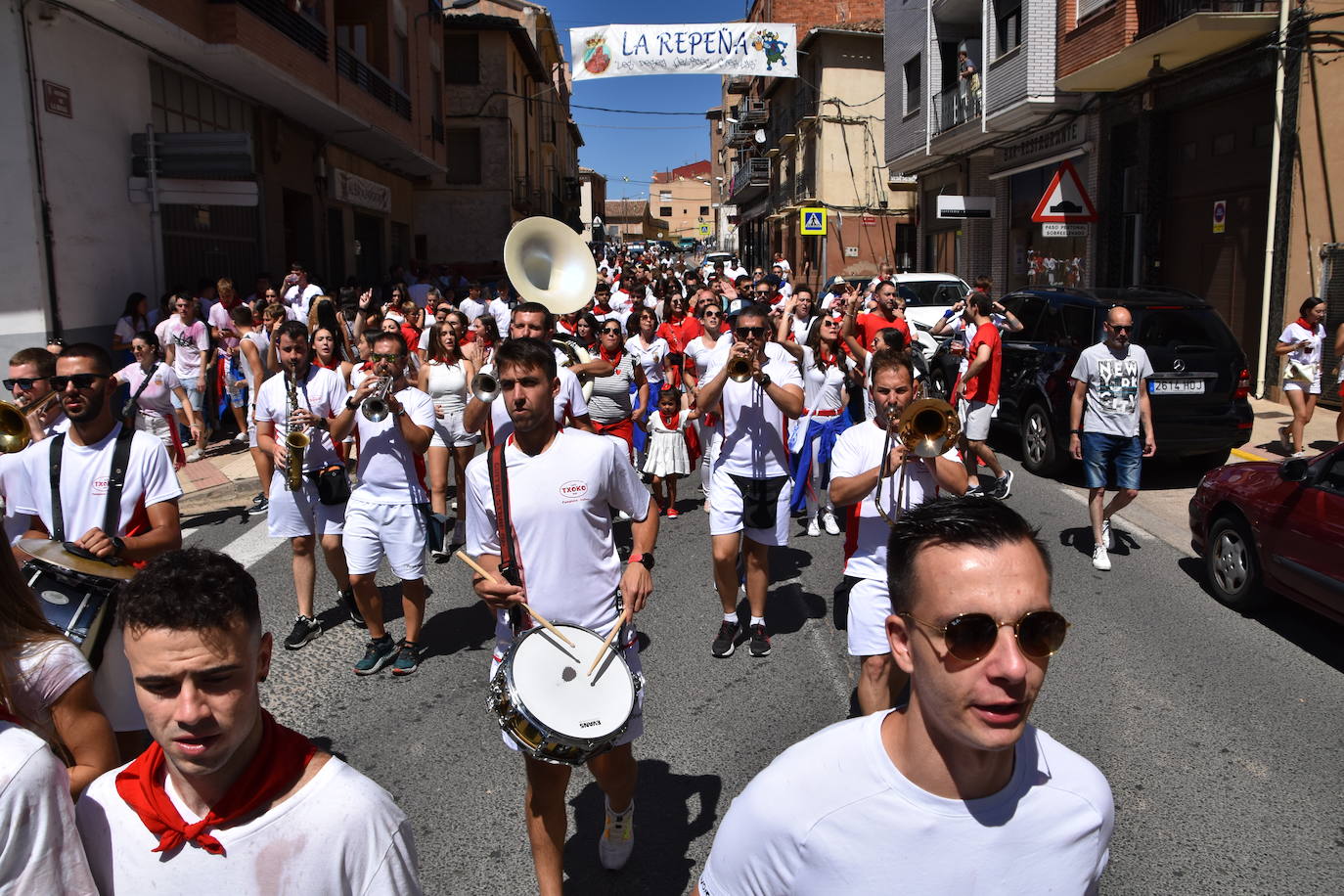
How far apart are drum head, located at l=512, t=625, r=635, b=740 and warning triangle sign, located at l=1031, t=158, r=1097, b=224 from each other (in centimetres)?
1437

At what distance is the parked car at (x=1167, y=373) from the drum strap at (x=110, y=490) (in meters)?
8.65

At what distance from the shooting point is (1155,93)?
18.1 m

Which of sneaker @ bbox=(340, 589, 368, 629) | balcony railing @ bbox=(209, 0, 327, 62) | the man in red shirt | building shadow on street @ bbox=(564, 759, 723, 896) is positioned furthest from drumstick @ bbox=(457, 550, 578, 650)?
balcony railing @ bbox=(209, 0, 327, 62)

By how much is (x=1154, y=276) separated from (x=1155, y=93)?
10.1 feet

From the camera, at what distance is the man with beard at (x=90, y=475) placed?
3900 millimetres

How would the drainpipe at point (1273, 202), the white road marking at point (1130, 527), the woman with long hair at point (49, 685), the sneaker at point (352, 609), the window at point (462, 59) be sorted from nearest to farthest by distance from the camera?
the woman with long hair at point (49, 685) < the sneaker at point (352, 609) < the white road marking at point (1130, 527) < the drainpipe at point (1273, 202) < the window at point (462, 59)

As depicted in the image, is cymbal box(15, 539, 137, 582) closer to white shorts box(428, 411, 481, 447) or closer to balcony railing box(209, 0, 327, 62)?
white shorts box(428, 411, 481, 447)

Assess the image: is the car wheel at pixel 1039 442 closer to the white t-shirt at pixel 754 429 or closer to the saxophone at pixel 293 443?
the white t-shirt at pixel 754 429

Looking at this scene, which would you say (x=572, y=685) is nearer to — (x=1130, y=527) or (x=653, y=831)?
(x=653, y=831)

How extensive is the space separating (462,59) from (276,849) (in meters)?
38.7

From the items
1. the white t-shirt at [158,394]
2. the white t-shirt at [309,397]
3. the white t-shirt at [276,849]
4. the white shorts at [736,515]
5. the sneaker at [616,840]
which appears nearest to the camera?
the white t-shirt at [276,849]

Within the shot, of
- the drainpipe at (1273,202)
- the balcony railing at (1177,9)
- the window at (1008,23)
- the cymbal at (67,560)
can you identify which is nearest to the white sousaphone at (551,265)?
the cymbal at (67,560)

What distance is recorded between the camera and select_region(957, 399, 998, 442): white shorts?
987cm

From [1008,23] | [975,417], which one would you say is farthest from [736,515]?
[1008,23]
